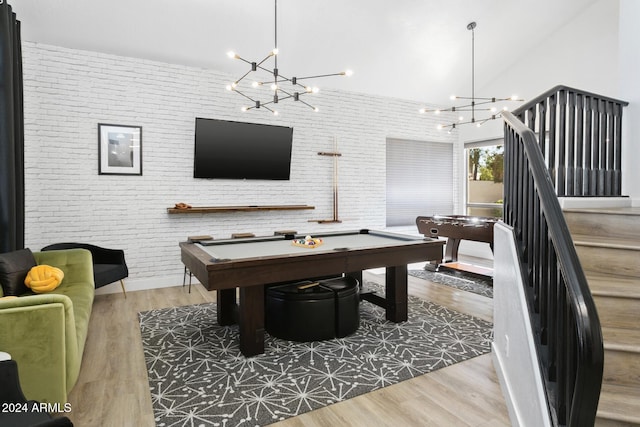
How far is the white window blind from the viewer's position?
7.21 metres

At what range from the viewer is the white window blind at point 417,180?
7.21 metres

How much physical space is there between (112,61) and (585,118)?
208 inches

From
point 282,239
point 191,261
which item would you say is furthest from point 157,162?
point 191,261

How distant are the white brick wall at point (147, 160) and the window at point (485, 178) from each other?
2.86 metres

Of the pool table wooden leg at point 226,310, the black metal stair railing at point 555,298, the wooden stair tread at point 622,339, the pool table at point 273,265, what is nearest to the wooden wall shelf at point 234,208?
the pool table at point 273,265

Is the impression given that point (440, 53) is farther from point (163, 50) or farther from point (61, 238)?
point (61, 238)

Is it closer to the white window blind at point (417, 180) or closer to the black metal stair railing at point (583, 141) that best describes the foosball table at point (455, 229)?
the white window blind at point (417, 180)

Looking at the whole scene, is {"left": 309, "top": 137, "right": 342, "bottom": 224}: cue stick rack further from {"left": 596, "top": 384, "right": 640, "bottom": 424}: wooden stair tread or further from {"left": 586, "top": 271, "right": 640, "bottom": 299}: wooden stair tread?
{"left": 596, "top": 384, "right": 640, "bottom": 424}: wooden stair tread

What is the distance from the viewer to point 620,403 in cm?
150

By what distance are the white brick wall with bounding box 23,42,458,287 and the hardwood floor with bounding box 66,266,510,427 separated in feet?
6.36

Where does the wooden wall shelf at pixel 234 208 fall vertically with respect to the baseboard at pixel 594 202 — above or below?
below

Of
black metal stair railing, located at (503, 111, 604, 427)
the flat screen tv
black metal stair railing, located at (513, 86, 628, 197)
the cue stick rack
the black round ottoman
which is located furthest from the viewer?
the cue stick rack

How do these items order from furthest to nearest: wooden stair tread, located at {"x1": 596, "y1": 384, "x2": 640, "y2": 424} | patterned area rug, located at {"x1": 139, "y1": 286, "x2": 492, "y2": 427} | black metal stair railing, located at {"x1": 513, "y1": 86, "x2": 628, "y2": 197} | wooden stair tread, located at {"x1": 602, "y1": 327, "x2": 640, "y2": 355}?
1. black metal stair railing, located at {"x1": 513, "y1": 86, "x2": 628, "y2": 197}
2. patterned area rug, located at {"x1": 139, "y1": 286, "x2": 492, "y2": 427}
3. wooden stair tread, located at {"x1": 602, "y1": 327, "x2": 640, "y2": 355}
4. wooden stair tread, located at {"x1": 596, "y1": 384, "x2": 640, "y2": 424}

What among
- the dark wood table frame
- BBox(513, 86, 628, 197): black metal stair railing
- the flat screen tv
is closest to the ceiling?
the flat screen tv
